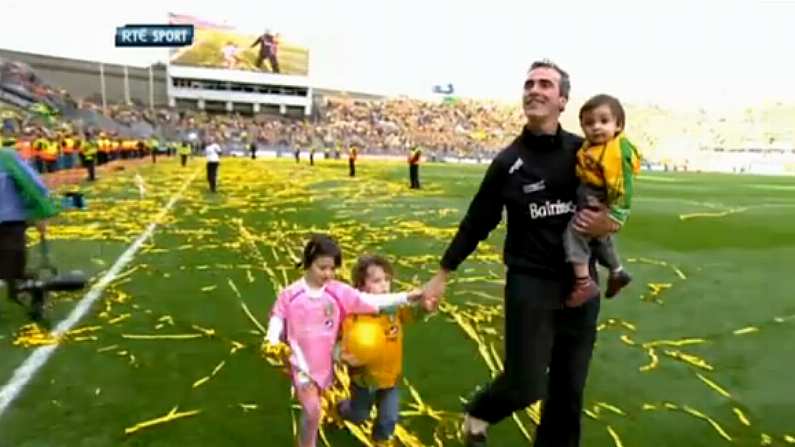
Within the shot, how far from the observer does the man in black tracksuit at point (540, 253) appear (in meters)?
3.98

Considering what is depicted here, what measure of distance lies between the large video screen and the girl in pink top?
107 meters

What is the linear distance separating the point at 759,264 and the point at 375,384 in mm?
9454

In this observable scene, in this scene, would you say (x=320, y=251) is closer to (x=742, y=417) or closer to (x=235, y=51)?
(x=742, y=417)

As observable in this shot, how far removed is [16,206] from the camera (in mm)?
7461

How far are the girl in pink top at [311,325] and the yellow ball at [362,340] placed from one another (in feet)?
0.66

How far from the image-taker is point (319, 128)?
10375 centimetres

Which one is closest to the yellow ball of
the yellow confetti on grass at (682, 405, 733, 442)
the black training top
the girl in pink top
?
the girl in pink top

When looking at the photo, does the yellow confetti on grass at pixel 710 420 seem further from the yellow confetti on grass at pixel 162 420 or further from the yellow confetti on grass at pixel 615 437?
the yellow confetti on grass at pixel 162 420

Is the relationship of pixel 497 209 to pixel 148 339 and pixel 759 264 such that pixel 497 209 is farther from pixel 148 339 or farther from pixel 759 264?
pixel 759 264

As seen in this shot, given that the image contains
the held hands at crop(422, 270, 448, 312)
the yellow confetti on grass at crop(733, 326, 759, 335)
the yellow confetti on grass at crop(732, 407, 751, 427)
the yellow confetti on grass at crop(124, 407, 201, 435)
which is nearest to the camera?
the held hands at crop(422, 270, 448, 312)

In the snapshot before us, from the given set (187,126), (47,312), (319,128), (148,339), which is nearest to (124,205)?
(47,312)

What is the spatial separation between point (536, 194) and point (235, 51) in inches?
4373

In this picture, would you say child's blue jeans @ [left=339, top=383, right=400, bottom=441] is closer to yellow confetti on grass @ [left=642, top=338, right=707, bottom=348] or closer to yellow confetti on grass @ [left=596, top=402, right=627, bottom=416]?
yellow confetti on grass @ [left=596, top=402, right=627, bottom=416]

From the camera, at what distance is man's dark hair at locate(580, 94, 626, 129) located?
391cm
